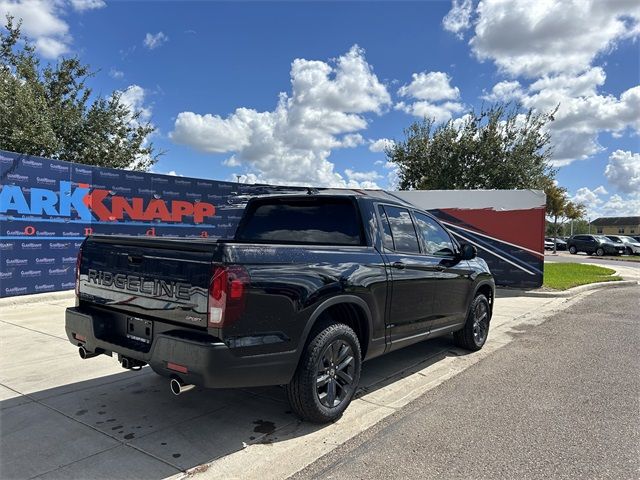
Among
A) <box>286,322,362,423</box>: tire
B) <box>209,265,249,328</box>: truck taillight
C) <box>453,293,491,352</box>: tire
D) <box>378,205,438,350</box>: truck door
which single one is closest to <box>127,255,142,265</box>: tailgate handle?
<box>209,265,249,328</box>: truck taillight

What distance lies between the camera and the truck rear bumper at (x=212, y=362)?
→ 9.99ft

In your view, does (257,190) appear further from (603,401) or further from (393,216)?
(603,401)

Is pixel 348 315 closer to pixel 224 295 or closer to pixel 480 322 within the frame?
pixel 224 295

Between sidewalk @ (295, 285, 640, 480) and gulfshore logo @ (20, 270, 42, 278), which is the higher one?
gulfshore logo @ (20, 270, 42, 278)

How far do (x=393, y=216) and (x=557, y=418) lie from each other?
7.71 ft

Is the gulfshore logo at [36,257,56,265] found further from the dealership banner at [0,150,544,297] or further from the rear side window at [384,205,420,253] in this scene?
the rear side window at [384,205,420,253]

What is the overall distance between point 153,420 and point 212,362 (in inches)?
49.6

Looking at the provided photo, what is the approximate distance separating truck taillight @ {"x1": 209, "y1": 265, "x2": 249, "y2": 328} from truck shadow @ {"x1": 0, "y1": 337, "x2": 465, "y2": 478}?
1.02 metres

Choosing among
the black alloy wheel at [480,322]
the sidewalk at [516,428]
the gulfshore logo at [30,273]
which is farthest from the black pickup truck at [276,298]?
the gulfshore logo at [30,273]

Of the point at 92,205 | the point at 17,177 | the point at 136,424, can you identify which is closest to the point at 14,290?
the point at 17,177

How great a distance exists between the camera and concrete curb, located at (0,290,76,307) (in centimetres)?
874

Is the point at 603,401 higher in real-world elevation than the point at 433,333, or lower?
lower

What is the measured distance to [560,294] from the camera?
12008mm

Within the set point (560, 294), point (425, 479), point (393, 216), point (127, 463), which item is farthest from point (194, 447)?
point (560, 294)
